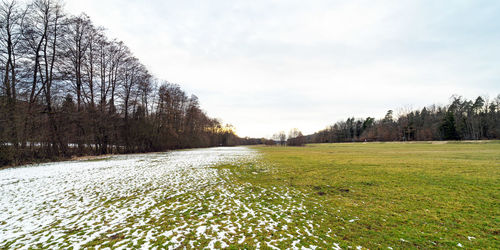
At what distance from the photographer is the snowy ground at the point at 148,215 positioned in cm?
436

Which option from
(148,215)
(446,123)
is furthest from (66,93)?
(446,123)

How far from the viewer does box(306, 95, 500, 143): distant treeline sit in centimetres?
6356

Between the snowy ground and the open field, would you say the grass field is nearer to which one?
the open field

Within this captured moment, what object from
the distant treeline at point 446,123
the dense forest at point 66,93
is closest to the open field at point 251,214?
the dense forest at point 66,93

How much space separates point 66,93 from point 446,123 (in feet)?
355

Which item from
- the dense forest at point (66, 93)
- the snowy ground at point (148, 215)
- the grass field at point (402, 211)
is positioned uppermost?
Result: the dense forest at point (66, 93)

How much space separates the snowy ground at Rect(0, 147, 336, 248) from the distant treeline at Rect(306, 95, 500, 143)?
94.0m

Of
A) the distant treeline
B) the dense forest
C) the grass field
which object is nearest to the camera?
the grass field

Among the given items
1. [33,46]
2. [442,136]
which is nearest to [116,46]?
[33,46]

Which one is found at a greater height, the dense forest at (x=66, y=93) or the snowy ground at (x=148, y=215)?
the dense forest at (x=66, y=93)

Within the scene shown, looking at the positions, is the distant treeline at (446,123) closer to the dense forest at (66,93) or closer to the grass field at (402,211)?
the grass field at (402,211)

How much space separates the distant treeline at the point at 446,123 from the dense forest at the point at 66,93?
101m

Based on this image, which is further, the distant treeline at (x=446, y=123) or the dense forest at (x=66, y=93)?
the distant treeline at (x=446, y=123)

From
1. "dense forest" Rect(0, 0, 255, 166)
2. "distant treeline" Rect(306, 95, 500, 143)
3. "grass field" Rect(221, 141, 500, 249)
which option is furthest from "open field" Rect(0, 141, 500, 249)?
"distant treeline" Rect(306, 95, 500, 143)
